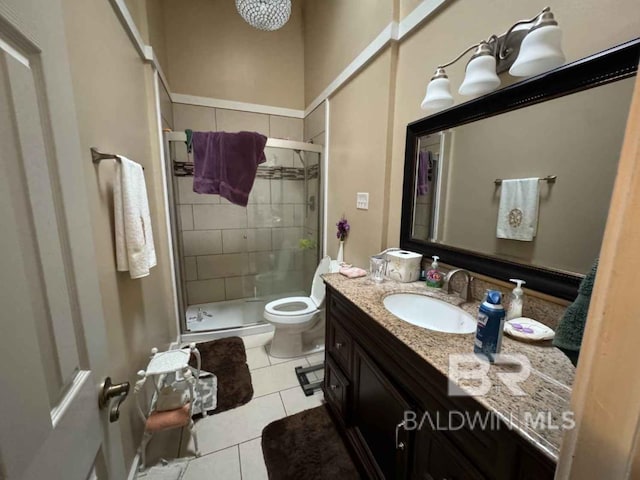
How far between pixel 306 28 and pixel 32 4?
3016 millimetres

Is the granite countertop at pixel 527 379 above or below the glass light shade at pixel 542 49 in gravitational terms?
below

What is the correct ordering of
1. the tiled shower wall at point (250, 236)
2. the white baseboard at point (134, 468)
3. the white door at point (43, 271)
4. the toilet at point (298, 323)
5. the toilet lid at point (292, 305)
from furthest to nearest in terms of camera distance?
1. the tiled shower wall at point (250, 236)
2. the toilet lid at point (292, 305)
3. the toilet at point (298, 323)
4. the white baseboard at point (134, 468)
5. the white door at point (43, 271)

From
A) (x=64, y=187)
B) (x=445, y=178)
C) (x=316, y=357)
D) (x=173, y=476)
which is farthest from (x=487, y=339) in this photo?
(x=316, y=357)

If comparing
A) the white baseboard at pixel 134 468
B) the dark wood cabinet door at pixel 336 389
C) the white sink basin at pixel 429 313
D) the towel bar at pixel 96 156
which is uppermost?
the towel bar at pixel 96 156

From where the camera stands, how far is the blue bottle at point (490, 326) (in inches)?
28.0

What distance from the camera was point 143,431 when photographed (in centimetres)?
142

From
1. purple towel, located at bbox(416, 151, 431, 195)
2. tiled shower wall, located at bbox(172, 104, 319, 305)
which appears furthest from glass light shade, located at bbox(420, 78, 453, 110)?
tiled shower wall, located at bbox(172, 104, 319, 305)

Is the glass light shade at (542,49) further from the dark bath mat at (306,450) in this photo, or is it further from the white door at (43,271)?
the dark bath mat at (306,450)

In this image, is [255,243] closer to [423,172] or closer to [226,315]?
[226,315]

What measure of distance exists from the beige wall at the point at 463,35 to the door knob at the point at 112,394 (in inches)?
57.5

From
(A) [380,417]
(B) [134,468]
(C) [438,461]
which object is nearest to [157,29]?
(B) [134,468]

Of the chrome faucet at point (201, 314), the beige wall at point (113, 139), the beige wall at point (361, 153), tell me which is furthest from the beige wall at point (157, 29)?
the chrome faucet at point (201, 314)

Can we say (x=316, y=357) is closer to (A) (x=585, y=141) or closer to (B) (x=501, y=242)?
(B) (x=501, y=242)

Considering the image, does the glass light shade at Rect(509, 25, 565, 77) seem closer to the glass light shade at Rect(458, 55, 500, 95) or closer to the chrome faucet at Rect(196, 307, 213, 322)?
the glass light shade at Rect(458, 55, 500, 95)
